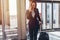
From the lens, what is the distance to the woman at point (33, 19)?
4.45 ft

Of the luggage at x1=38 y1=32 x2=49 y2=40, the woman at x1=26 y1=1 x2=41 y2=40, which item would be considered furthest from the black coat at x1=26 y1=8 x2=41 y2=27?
the luggage at x1=38 y1=32 x2=49 y2=40

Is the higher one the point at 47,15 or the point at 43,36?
the point at 47,15

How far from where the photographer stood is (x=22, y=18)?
1.34 m

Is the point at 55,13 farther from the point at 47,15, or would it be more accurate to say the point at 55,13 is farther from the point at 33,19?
the point at 33,19

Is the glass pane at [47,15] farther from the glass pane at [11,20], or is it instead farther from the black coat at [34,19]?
the glass pane at [11,20]

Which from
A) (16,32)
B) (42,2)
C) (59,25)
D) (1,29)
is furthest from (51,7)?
(1,29)

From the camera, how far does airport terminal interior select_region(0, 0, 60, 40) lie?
51.9 inches

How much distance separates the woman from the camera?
1.36 metres

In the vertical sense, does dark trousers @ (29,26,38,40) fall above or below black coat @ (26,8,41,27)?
below

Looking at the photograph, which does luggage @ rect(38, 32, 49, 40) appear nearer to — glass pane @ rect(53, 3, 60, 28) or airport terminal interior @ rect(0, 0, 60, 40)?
airport terminal interior @ rect(0, 0, 60, 40)

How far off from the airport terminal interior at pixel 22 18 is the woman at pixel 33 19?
0.03m

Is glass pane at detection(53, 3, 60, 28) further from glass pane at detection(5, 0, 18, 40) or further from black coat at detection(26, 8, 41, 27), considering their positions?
glass pane at detection(5, 0, 18, 40)

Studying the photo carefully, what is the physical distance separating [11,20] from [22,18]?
4.7 inches

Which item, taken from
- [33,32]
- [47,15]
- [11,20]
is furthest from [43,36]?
[11,20]
